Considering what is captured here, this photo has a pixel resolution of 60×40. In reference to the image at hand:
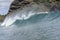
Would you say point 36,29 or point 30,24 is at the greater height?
point 36,29

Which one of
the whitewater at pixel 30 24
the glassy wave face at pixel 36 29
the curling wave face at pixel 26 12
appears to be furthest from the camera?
the curling wave face at pixel 26 12

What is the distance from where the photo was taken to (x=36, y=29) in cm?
1176

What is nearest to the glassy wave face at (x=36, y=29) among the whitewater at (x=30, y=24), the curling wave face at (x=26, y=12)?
the whitewater at (x=30, y=24)

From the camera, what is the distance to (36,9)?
13828mm

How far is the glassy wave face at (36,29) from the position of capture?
406 inches

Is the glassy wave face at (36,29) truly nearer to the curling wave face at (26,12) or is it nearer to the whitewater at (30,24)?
the whitewater at (30,24)

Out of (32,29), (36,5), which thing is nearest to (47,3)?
(36,5)

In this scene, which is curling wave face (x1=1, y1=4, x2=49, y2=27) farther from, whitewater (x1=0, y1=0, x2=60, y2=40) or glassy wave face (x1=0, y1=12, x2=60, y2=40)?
glassy wave face (x1=0, y1=12, x2=60, y2=40)

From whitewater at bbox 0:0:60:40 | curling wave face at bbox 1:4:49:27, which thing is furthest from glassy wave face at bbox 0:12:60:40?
curling wave face at bbox 1:4:49:27

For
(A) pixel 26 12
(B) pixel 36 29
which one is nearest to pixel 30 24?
(A) pixel 26 12

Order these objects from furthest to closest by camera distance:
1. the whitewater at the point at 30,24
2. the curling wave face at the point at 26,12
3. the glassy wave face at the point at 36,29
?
the curling wave face at the point at 26,12
the whitewater at the point at 30,24
the glassy wave face at the point at 36,29

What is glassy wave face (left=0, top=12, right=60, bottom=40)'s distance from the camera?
406 inches

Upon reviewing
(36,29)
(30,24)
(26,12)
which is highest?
(36,29)

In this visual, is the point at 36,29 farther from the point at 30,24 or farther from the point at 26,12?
the point at 26,12
